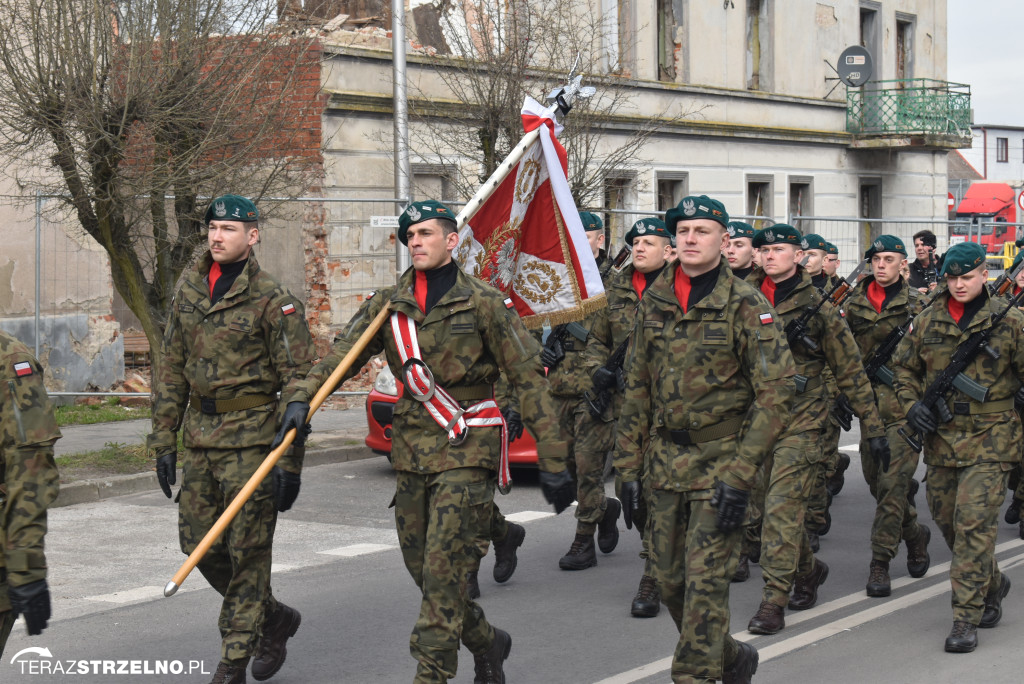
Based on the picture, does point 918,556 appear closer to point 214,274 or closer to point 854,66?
point 214,274

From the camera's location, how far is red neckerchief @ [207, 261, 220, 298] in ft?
20.4

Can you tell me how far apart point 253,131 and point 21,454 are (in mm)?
8472

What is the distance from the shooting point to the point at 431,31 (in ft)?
62.3

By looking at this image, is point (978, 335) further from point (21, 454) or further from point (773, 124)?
point (773, 124)

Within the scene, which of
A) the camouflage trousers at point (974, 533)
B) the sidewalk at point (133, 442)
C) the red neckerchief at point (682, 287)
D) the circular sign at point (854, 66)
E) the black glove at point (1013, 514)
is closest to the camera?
the red neckerchief at point (682, 287)

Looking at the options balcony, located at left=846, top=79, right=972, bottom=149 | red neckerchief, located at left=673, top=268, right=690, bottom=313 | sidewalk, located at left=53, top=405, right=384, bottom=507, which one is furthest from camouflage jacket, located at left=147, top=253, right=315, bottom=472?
balcony, located at left=846, top=79, right=972, bottom=149

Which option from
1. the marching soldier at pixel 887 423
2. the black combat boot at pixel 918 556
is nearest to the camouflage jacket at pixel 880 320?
the marching soldier at pixel 887 423

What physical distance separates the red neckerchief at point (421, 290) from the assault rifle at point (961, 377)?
9.80 ft

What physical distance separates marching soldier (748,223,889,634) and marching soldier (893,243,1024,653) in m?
0.28

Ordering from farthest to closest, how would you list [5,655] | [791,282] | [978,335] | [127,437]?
[127,437] → [791,282] → [978,335] → [5,655]

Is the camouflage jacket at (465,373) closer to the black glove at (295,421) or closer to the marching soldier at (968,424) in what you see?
the black glove at (295,421)

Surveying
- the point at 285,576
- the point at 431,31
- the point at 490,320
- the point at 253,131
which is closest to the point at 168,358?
the point at 490,320

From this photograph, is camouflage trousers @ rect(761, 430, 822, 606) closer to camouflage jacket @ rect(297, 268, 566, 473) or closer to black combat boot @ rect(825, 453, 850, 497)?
camouflage jacket @ rect(297, 268, 566, 473)

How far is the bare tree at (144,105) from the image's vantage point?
11156 mm
